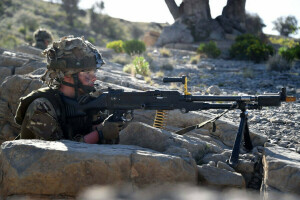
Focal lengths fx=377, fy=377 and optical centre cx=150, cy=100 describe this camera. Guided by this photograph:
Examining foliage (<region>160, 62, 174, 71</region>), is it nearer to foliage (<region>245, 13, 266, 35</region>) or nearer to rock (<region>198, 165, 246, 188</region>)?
rock (<region>198, 165, 246, 188</region>)

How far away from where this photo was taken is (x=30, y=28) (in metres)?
40.9

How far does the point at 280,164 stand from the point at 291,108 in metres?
5.10

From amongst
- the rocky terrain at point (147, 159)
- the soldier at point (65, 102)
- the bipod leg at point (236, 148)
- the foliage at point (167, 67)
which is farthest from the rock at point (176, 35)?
the bipod leg at point (236, 148)

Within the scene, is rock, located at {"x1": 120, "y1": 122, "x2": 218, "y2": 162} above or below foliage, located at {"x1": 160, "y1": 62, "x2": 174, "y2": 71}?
below

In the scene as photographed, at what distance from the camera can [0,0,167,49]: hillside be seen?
4050 cm

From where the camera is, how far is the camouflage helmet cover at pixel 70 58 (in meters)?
4.80

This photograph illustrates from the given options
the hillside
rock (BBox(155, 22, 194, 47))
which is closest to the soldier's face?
rock (BBox(155, 22, 194, 47))


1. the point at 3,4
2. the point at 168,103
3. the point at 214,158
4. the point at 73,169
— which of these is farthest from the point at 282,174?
the point at 3,4

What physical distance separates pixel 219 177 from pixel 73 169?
1.53 metres

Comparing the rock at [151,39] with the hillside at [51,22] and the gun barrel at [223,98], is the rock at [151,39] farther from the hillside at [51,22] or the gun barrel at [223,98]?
the gun barrel at [223,98]

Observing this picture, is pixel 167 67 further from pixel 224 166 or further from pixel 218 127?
pixel 224 166

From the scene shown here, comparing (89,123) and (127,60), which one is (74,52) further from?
(127,60)

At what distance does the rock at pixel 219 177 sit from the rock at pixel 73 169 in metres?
0.29

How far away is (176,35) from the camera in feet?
84.6
